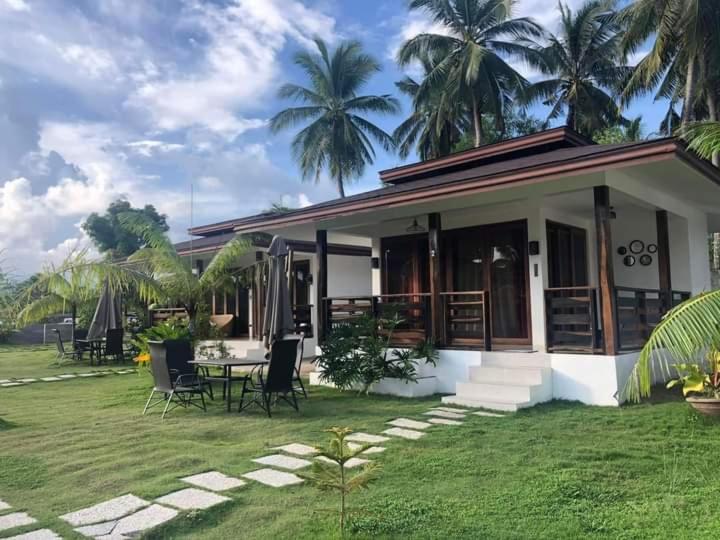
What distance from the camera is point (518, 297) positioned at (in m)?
Result: 9.95

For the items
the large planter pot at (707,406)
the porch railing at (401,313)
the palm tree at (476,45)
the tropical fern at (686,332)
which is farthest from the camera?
the palm tree at (476,45)

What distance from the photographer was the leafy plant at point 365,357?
27.8 ft

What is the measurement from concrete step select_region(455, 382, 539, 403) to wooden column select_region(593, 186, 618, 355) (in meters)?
1.18

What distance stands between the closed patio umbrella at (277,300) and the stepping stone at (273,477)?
455 centimetres

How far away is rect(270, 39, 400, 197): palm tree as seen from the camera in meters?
30.2

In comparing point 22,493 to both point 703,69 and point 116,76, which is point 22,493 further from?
point 703,69

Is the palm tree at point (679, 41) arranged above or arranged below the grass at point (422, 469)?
above

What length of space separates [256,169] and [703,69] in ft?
63.3

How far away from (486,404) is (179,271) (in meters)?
7.57

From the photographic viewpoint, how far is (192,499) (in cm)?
378

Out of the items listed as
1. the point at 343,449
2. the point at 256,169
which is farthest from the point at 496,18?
the point at 343,449

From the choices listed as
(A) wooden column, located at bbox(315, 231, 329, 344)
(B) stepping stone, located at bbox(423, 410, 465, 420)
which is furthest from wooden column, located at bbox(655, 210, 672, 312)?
(A) wooden column, located at bbox(315, 231, 329, 344)

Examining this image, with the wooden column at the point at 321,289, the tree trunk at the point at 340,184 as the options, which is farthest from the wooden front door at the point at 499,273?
the tree trunk at the point at 340,184

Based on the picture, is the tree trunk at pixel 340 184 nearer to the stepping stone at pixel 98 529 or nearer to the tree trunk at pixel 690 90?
the tree trunk at pixel 690 90
